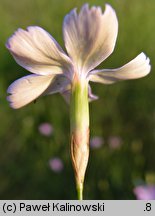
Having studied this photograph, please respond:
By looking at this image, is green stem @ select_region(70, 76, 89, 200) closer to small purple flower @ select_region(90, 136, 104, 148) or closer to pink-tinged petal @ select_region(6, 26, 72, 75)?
pink-tinged petal @ select_region(6, 26, 72, 75)

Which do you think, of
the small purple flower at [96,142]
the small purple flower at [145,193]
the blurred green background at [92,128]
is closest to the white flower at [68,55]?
the small purple flower at [145,193]

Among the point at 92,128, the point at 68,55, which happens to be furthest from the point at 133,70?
the point at 92,128

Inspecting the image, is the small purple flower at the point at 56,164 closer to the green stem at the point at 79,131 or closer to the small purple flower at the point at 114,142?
the small purple flower at the point at 114,142

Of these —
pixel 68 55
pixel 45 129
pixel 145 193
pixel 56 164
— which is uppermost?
pixel 45 129

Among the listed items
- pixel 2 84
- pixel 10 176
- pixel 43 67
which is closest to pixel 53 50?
pixel 43 67

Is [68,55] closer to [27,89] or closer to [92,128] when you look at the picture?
[27,89]

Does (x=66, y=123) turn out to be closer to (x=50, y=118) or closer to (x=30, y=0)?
(x=50, y=118)
